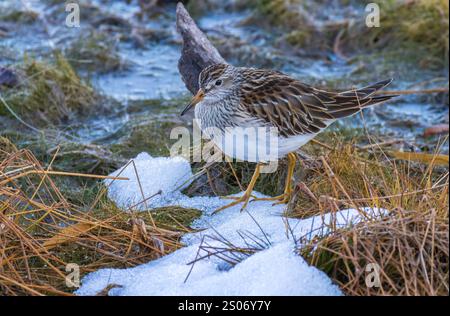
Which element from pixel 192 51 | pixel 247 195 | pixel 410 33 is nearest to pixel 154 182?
pixel 247 195

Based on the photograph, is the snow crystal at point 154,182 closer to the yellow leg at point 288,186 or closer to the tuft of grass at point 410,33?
the yellow leg at point 288,186

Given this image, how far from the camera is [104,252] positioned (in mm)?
4824

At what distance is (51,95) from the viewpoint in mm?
8719

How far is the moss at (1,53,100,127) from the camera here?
8500 millimetres

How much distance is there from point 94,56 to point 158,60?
38.5 inches

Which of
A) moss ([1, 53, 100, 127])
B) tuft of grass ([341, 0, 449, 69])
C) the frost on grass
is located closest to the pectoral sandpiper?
the frost on grass

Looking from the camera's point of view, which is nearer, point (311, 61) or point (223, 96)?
point (223, 96)

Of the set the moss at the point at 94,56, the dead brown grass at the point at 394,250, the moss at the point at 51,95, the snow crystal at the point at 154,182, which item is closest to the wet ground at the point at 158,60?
the moss at the point at 94,56

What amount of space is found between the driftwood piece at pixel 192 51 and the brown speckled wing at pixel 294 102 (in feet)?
2.29

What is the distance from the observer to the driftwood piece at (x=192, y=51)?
6613mm

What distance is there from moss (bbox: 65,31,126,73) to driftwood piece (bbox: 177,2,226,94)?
370cm

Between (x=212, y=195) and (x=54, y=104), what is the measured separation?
3355mm

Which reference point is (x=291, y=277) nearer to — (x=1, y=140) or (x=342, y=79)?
(x=1, y=140)
